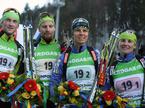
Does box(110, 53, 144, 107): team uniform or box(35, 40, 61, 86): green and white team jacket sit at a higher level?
box(35, 40, 61, 86): green and white team jacket

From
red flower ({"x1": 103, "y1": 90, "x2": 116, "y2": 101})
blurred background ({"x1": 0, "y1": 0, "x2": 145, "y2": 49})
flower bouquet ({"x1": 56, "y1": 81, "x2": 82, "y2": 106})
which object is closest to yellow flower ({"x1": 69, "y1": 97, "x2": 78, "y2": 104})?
flower bouquet ({"x1": 56, "y1": 81, "x2": 82, "y2": 106})

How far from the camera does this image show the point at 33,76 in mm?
7383

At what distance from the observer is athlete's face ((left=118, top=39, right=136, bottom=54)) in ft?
25.1

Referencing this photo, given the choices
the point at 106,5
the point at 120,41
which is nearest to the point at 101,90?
the point at 120,41

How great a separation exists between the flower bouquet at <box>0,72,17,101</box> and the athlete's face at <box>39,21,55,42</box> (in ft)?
3.23

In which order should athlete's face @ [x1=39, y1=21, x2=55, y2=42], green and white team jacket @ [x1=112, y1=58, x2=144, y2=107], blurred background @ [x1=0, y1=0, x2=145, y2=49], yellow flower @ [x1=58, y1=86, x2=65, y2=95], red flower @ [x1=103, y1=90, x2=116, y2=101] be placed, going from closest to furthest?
yellow flower @ [x1=58, y1=86, x2=65, y2=95]
red flower @ [x1=103, y1=90, x2=116, y2=101]
green and white team jacket @ [x1=112, y1=58, x2=144, y2=107]
athlete's face @ [x1=39, y1=21, x2=55, y2=42]
blurred background @ [x1=0, y1=0, x2=145, y2=49]

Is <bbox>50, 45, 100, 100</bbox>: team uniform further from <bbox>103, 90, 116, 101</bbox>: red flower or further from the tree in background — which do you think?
the tree in background

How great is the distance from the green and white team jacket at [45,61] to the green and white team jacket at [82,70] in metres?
0.37

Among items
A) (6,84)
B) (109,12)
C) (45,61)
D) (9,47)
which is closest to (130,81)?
(45,61)

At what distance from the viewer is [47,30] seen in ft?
25.2

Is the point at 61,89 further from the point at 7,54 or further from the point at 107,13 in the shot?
the point at 107,13

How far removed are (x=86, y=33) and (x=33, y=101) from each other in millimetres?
1378

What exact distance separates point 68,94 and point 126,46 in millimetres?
1340

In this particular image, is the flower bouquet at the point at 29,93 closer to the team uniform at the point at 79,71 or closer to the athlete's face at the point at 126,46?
the team uniform at the point at 79,71
